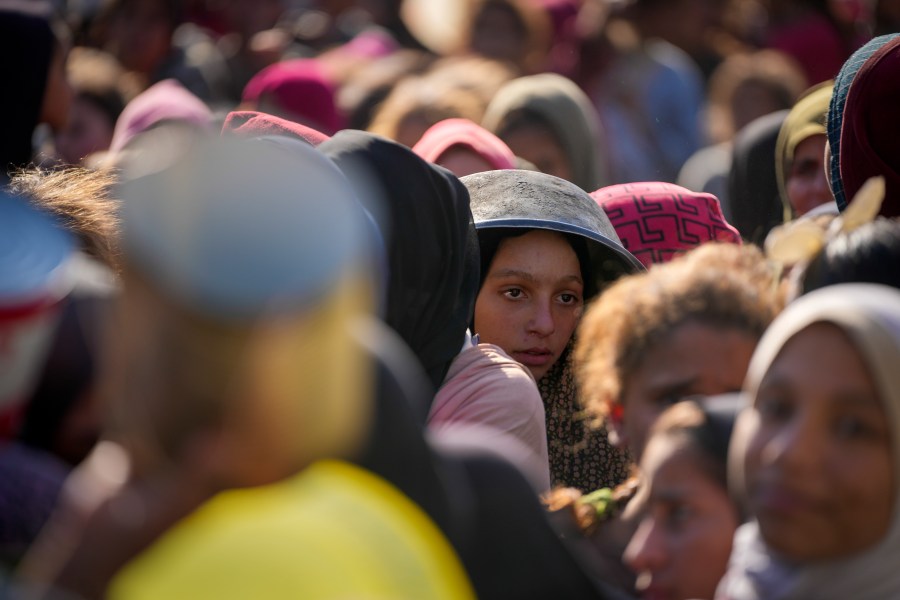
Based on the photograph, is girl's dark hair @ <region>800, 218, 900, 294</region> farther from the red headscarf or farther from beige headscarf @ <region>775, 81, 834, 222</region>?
beige headscarf @ <region>775, 81, 834, 222</region>

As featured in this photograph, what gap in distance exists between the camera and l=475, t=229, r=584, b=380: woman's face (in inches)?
146

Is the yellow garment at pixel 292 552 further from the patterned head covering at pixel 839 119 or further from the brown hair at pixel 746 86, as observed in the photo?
the brown hair at pixel 746 86

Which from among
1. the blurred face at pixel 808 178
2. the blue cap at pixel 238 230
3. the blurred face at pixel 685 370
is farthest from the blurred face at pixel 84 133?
the blue cap at pixel 238 230

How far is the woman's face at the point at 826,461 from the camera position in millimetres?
1914

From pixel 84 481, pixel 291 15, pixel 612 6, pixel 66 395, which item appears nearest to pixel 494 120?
pixel 612 6

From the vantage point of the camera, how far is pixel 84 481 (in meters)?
1.47

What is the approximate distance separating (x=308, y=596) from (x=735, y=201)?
443 cm

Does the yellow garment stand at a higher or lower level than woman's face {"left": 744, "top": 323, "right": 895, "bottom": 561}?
higher

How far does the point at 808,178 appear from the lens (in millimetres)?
4754

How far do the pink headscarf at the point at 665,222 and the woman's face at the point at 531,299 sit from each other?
0.40 meters

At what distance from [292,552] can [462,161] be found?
138 inches

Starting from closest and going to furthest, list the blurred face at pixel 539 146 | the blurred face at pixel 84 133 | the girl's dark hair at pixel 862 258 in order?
the girl's dark hair at pixel 862 258, the blurred face at pixel 539 146, the blurred face at pixel 84 133

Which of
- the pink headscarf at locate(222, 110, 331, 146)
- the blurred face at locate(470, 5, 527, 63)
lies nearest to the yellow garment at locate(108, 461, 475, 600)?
the pink headscarf at locate(222, 110, 331, 146)

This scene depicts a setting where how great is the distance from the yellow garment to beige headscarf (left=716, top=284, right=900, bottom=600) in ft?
2.67
